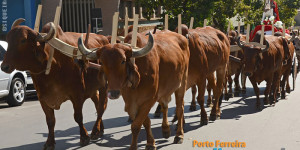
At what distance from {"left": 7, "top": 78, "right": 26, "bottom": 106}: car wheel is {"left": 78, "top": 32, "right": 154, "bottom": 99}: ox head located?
7657mm

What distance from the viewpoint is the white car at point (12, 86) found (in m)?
13.8

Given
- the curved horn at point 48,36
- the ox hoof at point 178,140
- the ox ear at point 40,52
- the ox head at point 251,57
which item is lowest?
the ox hoof at point 178,140

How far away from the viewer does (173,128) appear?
10.3 m

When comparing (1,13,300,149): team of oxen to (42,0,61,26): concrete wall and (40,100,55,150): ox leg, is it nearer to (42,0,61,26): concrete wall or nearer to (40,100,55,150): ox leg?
(40,100,55,150): ox leg

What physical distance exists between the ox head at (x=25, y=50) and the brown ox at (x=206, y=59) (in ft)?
10.3

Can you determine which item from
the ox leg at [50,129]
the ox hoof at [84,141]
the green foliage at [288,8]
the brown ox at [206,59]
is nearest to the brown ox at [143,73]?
the brown ox at [206,59]

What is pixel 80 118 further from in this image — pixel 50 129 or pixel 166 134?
pixel 166 134

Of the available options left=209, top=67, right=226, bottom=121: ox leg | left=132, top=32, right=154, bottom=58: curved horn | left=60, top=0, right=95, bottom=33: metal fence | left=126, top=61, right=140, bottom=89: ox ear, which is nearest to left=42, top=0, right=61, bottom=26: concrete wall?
left=60, top=0, right=95, bottom=33: metal fence

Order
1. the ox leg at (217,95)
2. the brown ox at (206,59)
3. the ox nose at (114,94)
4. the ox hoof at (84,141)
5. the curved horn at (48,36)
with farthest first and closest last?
the ox leg at (217,95)
the brown ox at (206,59)
the ox hoof at (84,141)
the curved horn at (48,36)
the ox nose at (114,94)

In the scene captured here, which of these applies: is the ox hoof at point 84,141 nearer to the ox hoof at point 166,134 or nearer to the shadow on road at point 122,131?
the shadow on road at point 122,131

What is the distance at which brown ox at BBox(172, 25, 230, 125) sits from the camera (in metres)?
10.2

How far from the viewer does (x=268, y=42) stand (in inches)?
520

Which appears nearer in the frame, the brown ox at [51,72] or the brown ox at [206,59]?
the brown ox at [51,72]

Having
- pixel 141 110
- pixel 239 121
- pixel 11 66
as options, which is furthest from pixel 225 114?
pixel 11 66
